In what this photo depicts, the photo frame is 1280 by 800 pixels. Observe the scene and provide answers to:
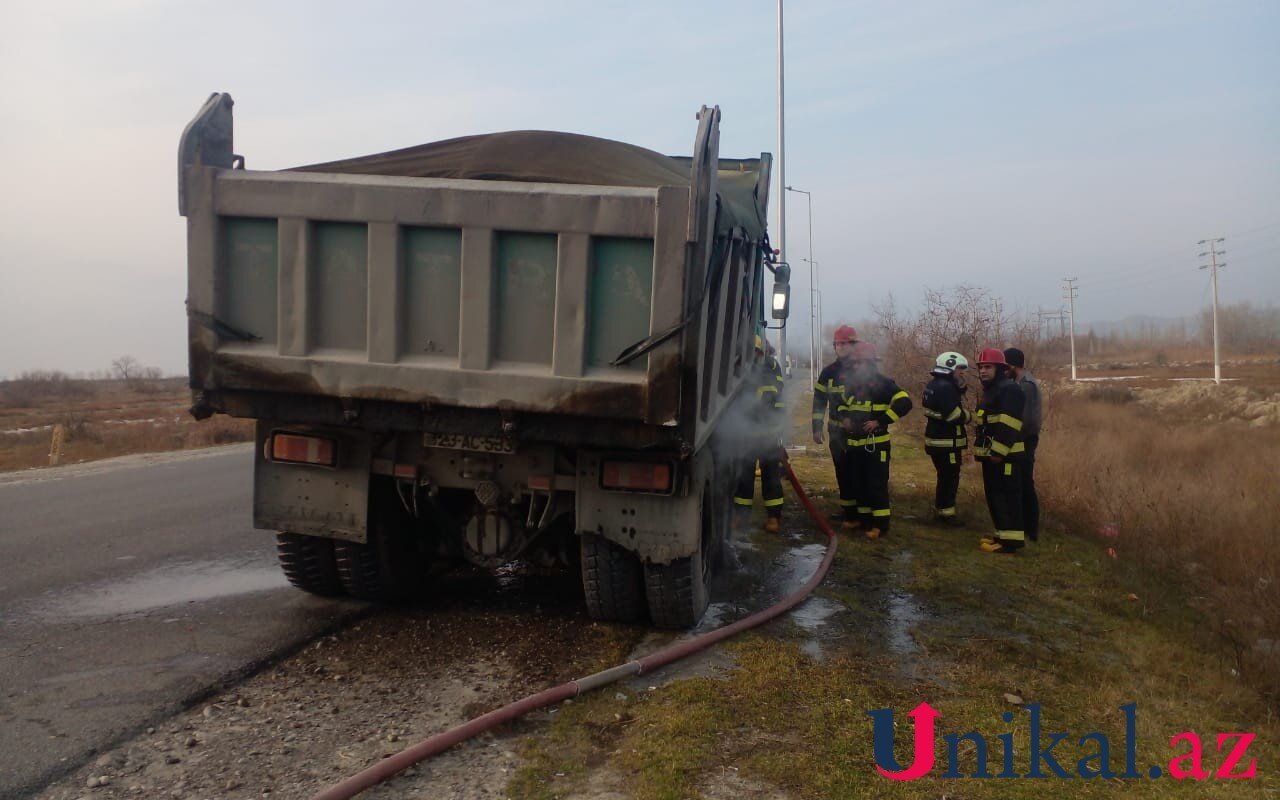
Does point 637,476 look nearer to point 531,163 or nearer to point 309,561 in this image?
point 531,163

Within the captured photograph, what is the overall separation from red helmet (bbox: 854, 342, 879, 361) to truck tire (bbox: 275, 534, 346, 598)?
502 centimetres

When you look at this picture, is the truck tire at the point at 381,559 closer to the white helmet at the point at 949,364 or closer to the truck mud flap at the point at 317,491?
the truck mud flap at the point at 317,491

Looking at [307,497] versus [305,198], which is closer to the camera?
[305,198]

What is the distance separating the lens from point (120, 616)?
5328 millimetres

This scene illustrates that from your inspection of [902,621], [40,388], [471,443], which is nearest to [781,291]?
[902,621]

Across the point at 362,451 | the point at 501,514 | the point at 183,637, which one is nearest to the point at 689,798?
the point at 501,514

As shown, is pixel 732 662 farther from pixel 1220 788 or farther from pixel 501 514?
pixel 1220 788

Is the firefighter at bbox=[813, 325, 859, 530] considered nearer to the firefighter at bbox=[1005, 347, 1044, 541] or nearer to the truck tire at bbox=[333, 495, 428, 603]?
the firefighter at bbox=[1005, 347, 1044, 541]

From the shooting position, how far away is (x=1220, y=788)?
353 centimetres

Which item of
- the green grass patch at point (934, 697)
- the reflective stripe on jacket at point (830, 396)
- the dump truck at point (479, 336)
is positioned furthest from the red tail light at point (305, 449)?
the reflective stripe on jacket at point (830, 396)

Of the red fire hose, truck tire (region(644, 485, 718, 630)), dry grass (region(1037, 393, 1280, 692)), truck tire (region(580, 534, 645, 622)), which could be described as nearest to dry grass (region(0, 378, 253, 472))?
truck tire (region(580, 534, 645, 622))

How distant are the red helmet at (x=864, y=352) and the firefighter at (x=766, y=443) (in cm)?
76

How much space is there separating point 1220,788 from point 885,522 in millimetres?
4884

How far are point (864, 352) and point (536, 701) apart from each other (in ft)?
18.1
